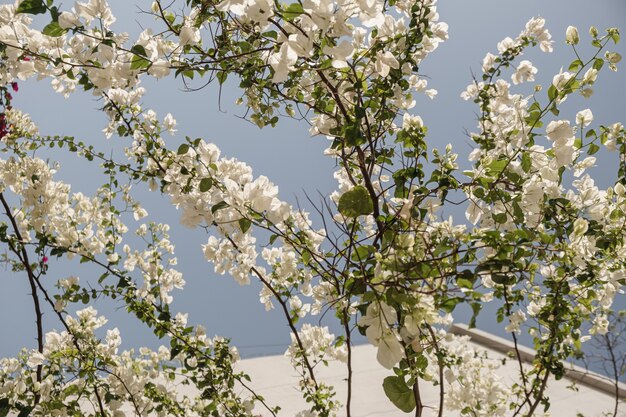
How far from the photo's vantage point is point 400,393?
0.62 m

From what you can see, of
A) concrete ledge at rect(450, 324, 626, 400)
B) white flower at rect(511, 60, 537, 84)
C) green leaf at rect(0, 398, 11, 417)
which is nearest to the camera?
green leaf at rect(0, 398, 11, 417)

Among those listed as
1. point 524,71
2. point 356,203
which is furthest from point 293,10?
point 524,71

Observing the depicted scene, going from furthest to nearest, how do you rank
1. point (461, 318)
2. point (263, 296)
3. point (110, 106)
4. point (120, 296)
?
point (461, 318) < point (263, 296) < point (120, 296) < point (110, 106)

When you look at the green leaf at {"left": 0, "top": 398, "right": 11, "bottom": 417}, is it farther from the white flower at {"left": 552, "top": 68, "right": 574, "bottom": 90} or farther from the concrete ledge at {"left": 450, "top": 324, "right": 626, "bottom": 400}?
the concrete ledge at {"left": 450, "top": 324, "right": 626, "bottom": 400}

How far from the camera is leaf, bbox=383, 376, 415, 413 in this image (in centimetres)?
61

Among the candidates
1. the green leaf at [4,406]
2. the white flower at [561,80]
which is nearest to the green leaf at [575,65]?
the white flower at [561,80]

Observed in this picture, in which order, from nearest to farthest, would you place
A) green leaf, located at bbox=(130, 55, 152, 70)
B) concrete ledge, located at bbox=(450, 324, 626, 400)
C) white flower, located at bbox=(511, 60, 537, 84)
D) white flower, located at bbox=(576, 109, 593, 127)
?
green leaf, located at bbox=(130, 55, 152, 70) → white flower, located at bbox=(576, 109, 593, 127) → white flower, located at bbox=(511, 60, 537, 84) → concrete ledge, located at bbox=(450, 324, 626, 400)

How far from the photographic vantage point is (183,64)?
2.81 ft

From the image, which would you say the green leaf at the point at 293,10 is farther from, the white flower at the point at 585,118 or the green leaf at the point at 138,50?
the white flower at the point at 585,118

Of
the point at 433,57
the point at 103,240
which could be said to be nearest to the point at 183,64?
the point at 103,240

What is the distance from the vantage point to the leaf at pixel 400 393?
0.61 metres

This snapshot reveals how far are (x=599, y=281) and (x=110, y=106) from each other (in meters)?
1.19

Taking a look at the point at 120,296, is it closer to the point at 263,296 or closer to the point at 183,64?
the point at 263,296

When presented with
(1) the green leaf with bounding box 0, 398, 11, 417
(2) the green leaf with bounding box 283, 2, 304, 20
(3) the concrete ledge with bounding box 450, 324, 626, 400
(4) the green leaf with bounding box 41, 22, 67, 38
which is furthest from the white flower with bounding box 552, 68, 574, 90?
(3) the concrete ledge with bounding box 450, 324, 626, 400
